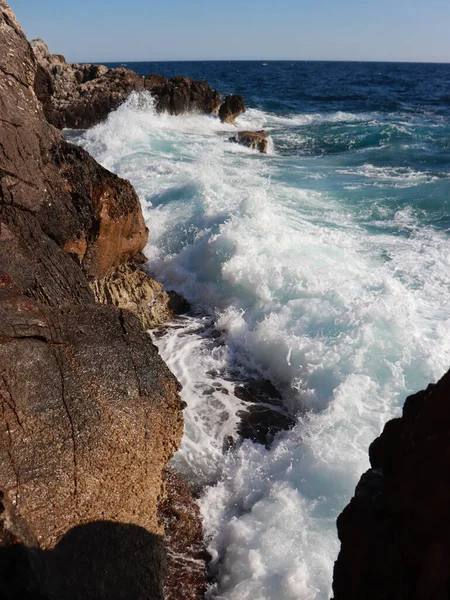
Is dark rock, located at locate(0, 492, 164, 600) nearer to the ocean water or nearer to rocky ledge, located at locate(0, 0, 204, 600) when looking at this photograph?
rocky ledge, located at locate(0, 0, 204, 600)

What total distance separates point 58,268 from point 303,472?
3079 mm

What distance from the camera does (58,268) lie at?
17.5 feet

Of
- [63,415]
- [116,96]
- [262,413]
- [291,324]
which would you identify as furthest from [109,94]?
[63,415]

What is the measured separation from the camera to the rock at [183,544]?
3.95m

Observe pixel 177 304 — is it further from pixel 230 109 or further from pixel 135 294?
pixel 230 109

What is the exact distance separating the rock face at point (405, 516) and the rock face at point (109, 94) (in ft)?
67.0

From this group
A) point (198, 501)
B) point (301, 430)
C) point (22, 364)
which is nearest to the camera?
point (22, 364)

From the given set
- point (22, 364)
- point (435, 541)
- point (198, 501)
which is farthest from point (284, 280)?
point (435, 541)

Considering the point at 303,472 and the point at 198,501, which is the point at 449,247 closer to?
the point at 303,472

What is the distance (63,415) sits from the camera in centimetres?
354

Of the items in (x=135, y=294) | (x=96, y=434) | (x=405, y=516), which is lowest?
(x=135, y=294)

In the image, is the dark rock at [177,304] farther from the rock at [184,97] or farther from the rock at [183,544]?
the rock at [184,97]

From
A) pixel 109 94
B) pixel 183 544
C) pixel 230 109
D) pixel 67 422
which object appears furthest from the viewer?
pixel 230 109

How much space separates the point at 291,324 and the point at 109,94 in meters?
18.5
